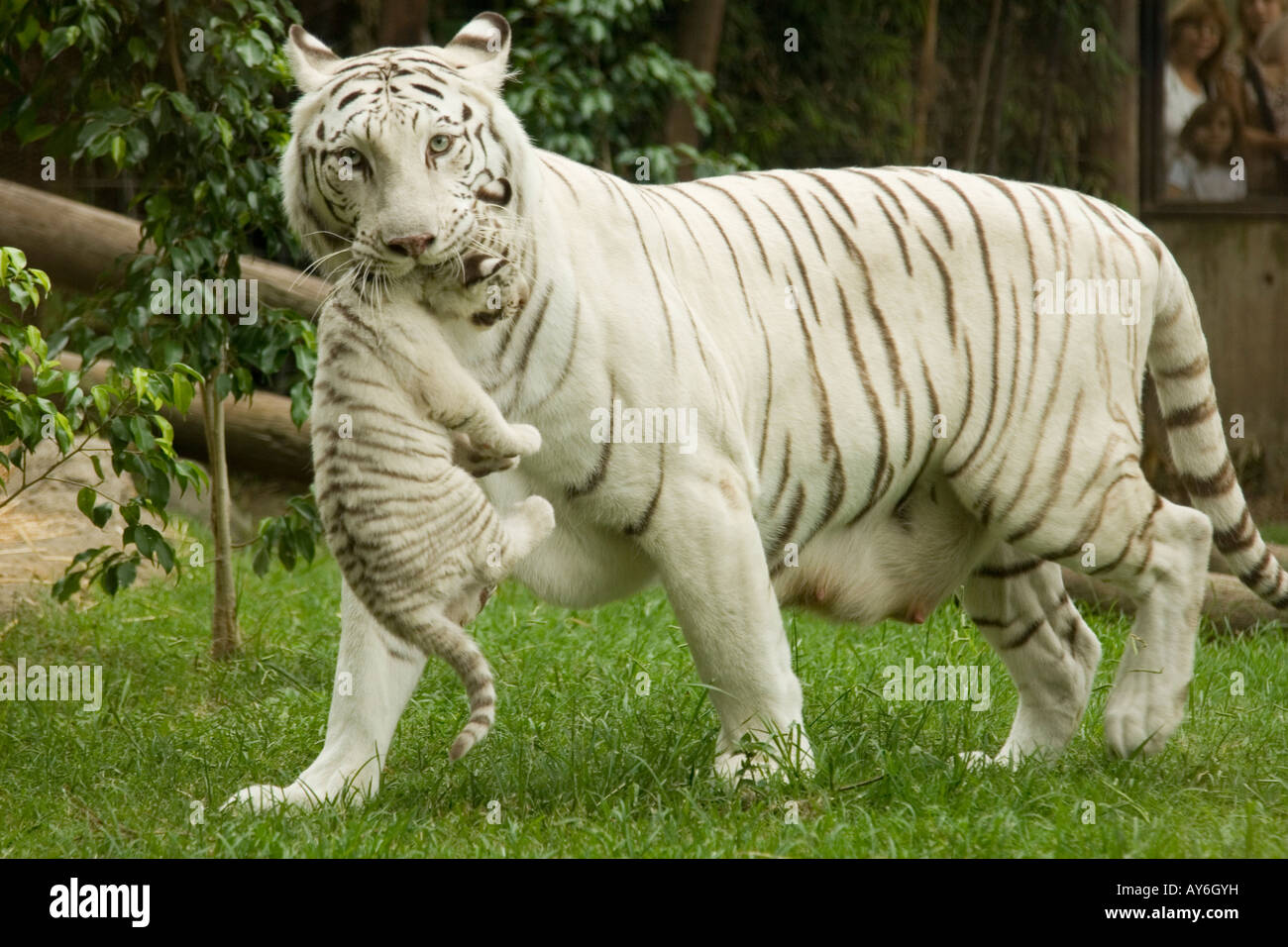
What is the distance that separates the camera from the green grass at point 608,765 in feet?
9.23

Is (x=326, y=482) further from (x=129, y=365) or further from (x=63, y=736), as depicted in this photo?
(x=129, y=365)

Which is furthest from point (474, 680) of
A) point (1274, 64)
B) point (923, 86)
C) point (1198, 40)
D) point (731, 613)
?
point (1274, 64)

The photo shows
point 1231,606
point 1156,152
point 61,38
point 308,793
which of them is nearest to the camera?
point 308,793

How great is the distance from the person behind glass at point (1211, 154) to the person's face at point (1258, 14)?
15.4 inches

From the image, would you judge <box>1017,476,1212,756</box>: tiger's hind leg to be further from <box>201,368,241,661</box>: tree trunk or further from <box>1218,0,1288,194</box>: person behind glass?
<box>1218,0,1288,194</box>: person behind glass

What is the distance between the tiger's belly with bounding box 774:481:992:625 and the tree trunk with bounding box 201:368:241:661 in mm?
2019

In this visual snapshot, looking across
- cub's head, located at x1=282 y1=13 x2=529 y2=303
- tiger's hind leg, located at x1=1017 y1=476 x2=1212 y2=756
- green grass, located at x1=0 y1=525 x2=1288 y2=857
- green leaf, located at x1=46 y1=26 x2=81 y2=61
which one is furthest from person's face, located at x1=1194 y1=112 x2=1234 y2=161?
cub's head, located at x1=282 y1=13 x2=529 y2=303

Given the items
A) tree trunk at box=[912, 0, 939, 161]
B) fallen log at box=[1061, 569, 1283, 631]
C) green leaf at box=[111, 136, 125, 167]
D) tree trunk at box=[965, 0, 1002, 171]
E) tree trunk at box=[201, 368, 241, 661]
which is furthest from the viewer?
tree trunk at box=[965, 0, 1002, 171]

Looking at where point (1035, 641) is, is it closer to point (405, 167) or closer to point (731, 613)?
point (731, 613)

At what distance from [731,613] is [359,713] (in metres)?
0.79

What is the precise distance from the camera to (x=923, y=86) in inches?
309

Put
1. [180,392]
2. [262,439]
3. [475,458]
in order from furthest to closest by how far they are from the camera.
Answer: [262,439] < [180,392] < [475,458]

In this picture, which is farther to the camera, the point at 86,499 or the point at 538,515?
the point at 86,499

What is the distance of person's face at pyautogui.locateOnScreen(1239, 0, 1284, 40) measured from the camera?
309 inches
